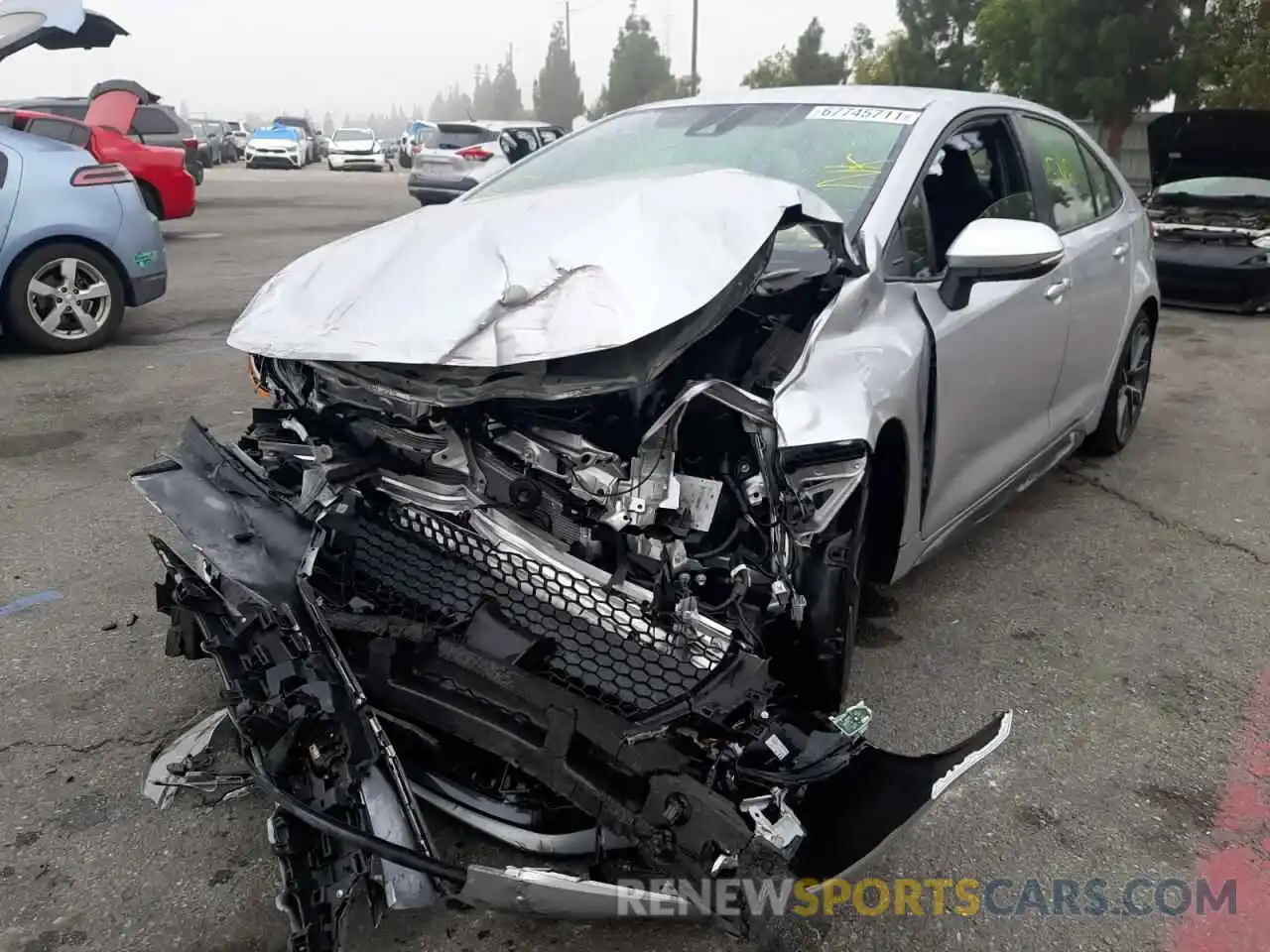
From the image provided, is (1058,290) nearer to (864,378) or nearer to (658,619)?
(864,378)

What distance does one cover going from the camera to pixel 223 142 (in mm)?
36969

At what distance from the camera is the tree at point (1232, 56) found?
2033 cm

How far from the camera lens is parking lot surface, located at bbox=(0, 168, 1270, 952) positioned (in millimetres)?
2262

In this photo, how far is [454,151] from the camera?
66.0ft

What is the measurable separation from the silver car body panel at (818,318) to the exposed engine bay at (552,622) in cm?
8

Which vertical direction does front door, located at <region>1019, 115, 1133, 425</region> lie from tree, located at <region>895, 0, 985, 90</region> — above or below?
below

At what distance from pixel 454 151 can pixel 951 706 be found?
18.7m

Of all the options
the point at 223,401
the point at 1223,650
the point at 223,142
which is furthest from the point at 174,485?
the point at 223,142

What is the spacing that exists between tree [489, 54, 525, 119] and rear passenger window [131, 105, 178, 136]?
13376 centimetres

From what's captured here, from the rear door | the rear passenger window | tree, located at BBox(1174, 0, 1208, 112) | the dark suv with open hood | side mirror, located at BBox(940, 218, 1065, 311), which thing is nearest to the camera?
side mirror, located at BBox(940, 218, 1065, 311)

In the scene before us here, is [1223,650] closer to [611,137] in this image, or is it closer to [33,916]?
[611,137]

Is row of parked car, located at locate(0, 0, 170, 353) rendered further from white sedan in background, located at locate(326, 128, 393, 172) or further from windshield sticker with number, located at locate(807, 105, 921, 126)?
white sedan in background, located at locate(326, 128, 393, 172)

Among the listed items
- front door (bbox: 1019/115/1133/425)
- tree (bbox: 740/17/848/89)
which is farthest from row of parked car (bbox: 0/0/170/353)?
tree (bbox: 740/17/848/89)

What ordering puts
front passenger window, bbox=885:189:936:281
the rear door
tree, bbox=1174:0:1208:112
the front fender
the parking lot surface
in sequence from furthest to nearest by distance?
tree, bbox=1174:0:1208:112
the rear door
front passenger window, bbox=885:189:936:281
the front fender
the parking lot surface
